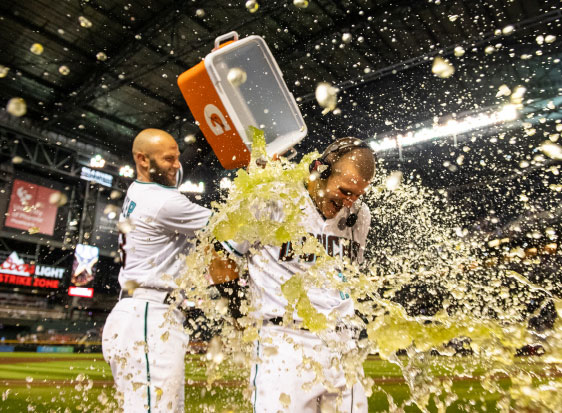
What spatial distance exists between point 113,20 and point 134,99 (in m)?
4.17

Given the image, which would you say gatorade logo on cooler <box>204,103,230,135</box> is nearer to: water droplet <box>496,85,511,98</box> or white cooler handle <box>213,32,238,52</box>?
white cooler handle <box>213,32,238,52</box>

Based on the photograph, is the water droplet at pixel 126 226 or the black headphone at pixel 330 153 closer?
the black headphone at pixel 330 153

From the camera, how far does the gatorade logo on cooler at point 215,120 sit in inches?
94.3

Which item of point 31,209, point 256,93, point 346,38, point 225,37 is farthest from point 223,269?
point 31,209

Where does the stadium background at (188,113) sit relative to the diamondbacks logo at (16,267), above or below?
above

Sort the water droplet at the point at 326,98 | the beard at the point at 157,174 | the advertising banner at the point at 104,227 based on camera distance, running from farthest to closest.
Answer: the advertising banner at the point at 104,227 < the water droplet at the point at 326,98 < the beard at the point at 157,174

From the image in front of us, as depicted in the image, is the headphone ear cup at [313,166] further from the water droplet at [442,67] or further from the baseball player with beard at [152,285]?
the water droplet at [442,67]

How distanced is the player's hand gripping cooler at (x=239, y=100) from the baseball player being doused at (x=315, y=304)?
0.50m

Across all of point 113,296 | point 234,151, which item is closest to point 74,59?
point 113,296

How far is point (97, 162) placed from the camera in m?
19.1

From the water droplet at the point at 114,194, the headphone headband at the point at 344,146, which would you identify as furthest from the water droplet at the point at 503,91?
the water droplet at the point at 114,194

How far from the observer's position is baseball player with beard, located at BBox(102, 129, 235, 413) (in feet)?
6.52

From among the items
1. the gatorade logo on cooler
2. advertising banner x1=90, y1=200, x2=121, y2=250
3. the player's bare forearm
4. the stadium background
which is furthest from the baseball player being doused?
advertising banner x1=90, y1=200, x2=121, y2=250

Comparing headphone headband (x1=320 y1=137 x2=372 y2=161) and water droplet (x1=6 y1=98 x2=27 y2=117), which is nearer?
headphone headband (x1=320 y1=137 x2=372 y2=161)
